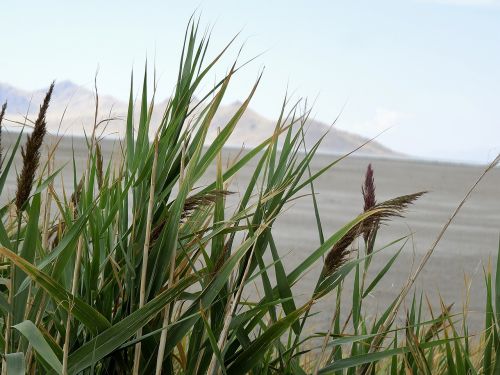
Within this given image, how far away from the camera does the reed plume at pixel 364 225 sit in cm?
119

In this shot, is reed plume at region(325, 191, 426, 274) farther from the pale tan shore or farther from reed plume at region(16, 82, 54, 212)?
the pale tan shore

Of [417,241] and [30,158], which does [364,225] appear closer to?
[30,158]

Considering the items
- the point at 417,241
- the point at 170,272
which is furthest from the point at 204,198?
the point at 417,241

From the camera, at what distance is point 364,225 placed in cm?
125

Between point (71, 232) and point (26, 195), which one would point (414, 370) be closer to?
point (71, 232)

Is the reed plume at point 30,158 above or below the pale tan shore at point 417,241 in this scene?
above

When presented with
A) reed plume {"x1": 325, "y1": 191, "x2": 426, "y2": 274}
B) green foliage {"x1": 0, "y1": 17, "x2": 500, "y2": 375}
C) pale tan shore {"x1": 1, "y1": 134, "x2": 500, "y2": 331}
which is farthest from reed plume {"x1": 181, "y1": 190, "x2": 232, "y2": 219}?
pale tan shore {"x1": 1, "y1": 134, "x2": 500, "y2": 331}

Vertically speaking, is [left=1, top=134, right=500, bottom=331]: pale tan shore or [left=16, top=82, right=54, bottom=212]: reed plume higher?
[left=16, top=82, right=54, bottom=212]: reed plume

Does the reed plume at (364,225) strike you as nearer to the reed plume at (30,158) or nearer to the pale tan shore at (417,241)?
the reed plume at (30,158)

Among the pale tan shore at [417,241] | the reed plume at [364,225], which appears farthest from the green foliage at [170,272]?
the pale tan shore at [417,241]

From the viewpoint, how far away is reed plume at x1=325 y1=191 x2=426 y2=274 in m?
1.19

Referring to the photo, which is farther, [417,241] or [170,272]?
[417,241]

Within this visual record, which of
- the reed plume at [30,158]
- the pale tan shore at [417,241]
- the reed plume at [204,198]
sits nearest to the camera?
the reed plume at [30,158]

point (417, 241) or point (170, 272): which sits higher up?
point (170, 272)
